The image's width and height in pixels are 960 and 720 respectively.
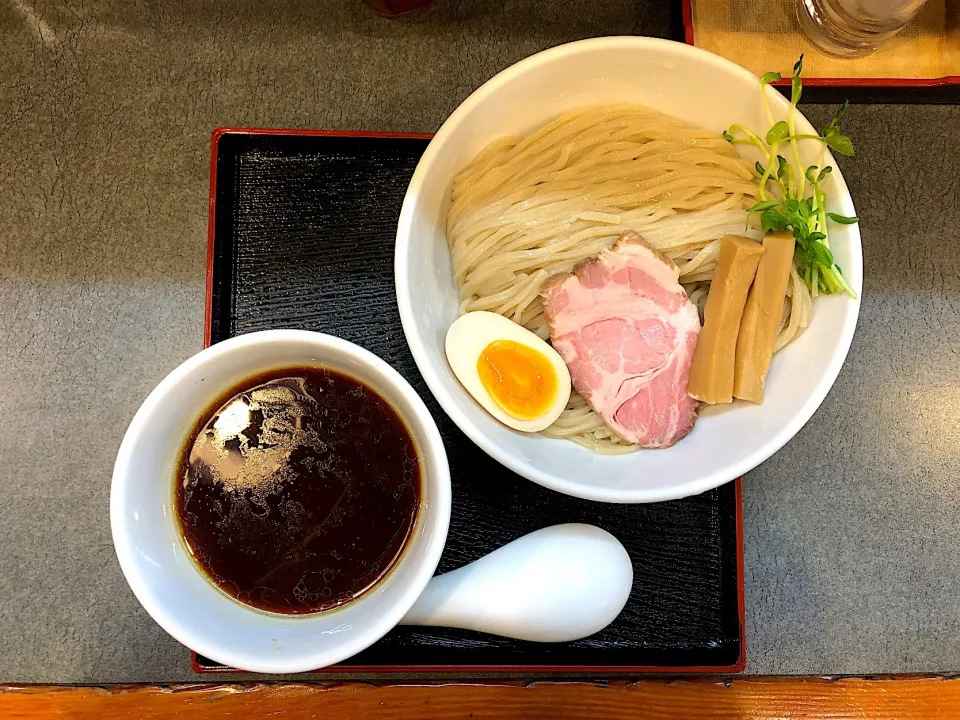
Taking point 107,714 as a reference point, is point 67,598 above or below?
above

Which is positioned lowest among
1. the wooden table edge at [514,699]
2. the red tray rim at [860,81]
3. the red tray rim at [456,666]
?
the wooden table edge at [514,699]

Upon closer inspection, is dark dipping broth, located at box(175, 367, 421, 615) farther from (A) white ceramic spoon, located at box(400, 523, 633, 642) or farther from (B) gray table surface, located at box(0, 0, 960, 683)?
(B) gray table surface, located at box(0, 0, 960, 683)

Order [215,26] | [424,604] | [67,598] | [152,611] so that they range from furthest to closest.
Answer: [215,26], [67,598], [424,604], [152,611]

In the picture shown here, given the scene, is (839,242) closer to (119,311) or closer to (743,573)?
(743,573)

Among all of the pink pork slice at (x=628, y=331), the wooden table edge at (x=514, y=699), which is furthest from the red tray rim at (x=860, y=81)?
the wooden table edge at (x=514, y=699)

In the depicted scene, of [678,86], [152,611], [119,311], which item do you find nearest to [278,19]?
[119,311]

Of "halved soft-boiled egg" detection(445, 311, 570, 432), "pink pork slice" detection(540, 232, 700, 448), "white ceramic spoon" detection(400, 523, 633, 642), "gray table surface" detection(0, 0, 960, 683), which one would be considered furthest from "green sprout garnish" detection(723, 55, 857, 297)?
"white ceramic spoon" detection(400, 523, 633, 642)

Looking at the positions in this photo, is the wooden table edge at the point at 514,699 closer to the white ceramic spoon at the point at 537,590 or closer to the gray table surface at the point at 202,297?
the gray table surface at the point at 202,297
